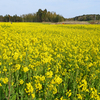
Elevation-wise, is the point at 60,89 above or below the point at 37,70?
below

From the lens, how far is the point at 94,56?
12.1ft

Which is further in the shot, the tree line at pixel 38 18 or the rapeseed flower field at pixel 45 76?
the tree line at pixel 38 18

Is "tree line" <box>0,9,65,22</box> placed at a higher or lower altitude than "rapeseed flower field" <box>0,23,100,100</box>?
higher

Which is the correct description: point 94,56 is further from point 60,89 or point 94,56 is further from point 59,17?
point 59,17

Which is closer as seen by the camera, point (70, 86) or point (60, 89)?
point (60, 89)

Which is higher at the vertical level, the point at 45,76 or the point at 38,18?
the point at 38,18

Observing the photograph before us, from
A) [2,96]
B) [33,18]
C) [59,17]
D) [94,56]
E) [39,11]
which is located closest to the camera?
[2,96]

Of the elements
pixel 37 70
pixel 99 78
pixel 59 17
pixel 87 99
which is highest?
pixel 59 17

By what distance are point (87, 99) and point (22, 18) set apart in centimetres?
7940

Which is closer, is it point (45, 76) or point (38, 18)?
point (45, 76)

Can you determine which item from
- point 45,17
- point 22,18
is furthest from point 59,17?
point 22,18

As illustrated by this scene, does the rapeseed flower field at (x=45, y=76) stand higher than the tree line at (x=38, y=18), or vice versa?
the tree line at (x=38, y=18)

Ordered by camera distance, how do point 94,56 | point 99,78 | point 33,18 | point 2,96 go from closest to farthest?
1. point 2,96
2. point 99,78
3. point 94,56
4. point 33,18

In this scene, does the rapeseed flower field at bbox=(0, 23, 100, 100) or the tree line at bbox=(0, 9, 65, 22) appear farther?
the tree line at bbox=(0, 9, 65, 22)
